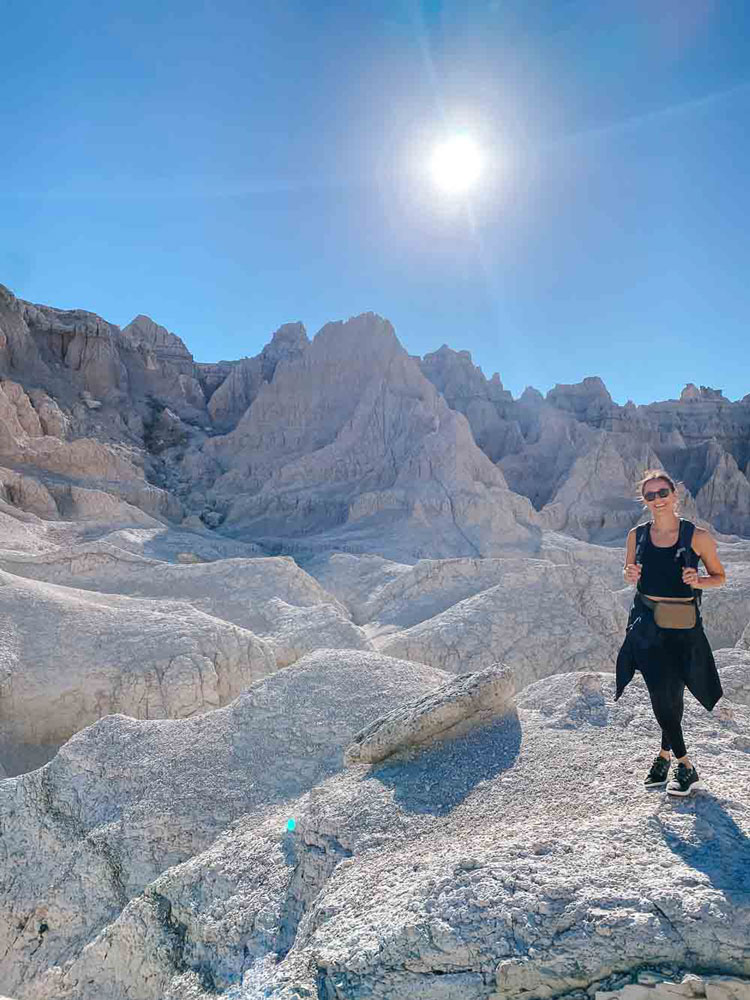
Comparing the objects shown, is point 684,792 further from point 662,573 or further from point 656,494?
point 656,494

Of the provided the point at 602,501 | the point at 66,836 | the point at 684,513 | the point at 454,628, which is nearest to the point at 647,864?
the point at 66,836

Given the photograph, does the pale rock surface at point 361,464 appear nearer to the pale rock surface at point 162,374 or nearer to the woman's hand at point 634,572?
the pale rock surface at point 162,374

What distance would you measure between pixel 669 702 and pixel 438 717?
1642mm

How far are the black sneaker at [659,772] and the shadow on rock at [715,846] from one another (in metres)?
0.25

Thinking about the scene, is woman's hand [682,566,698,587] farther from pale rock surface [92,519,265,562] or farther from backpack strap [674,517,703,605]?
pale rock surface [92,519,265,562]

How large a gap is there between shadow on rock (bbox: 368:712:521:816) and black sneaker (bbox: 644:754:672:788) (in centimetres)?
94

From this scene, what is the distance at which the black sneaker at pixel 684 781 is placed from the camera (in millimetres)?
3340

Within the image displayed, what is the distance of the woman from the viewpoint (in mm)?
3449

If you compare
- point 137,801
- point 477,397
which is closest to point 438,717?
point 137,801

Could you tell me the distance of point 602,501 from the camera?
36.0 metres

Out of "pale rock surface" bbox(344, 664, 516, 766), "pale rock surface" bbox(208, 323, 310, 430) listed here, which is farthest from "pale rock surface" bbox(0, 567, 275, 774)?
"pale rock surface" bbox(208, 323, 310, 430)

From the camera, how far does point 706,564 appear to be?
3.45m

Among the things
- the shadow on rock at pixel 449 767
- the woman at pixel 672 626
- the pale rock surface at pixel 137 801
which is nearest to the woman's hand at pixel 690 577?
Result: the woman at pixel 672 626

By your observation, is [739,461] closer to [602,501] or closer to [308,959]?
[602,501]
